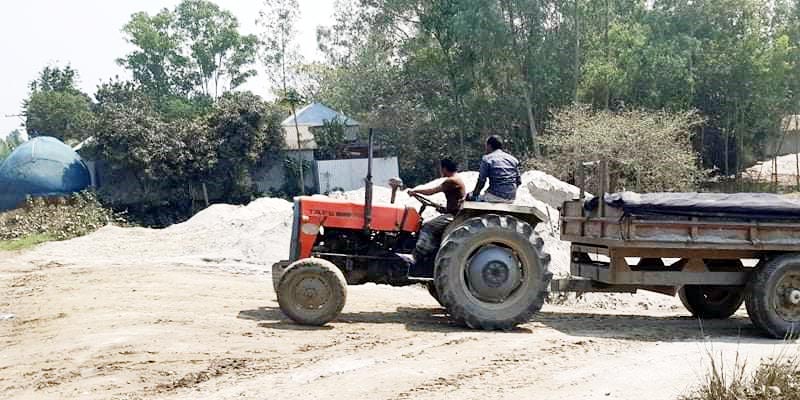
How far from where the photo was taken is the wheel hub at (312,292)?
346 inches

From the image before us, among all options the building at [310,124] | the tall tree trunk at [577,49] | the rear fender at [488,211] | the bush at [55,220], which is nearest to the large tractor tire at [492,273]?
the rear fender at [488,211]

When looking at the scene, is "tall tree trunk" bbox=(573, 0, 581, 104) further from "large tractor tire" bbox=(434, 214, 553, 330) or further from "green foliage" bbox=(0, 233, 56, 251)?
"large tractor tire" bbox=(434, 214, 553, 330)

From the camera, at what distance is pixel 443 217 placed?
9.34 meters

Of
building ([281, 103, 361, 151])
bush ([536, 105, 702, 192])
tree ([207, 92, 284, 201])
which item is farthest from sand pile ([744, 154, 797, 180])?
tree ([207, 92, 284, 201])

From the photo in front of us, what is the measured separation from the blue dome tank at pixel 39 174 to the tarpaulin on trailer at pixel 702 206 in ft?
79.1

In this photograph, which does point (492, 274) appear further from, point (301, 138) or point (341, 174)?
point (301, 138)

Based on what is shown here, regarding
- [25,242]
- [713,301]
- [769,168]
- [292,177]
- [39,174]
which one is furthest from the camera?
[769,168]

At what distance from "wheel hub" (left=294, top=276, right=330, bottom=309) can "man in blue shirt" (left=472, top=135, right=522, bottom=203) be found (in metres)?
1.96

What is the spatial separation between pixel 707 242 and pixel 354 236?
12.3 ft

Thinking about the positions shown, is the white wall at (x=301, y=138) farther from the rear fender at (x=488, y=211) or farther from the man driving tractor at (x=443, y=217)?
the rear fender at (x=488, y=211)

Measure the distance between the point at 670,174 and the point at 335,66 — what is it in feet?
92.8

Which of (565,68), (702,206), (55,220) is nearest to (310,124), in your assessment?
(565,68)

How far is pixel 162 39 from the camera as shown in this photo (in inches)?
2085

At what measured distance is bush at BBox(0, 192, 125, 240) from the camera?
73.0ft
